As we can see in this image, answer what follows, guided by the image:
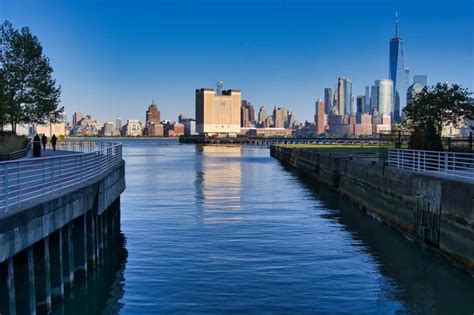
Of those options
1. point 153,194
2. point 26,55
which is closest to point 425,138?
point 153,194

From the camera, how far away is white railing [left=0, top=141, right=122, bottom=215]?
48.9 ft

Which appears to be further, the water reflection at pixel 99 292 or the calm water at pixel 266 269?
the calm water at pixel 266 269

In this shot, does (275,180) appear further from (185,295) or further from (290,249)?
(185,295)

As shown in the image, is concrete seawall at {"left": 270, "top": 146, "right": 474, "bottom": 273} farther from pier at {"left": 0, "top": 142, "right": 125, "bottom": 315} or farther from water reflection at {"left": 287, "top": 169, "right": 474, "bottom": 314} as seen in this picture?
pier at {"left": 0, "top": 142, "right": 125, "bottom": 315}

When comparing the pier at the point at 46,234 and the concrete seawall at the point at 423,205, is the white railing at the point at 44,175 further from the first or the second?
the concrete seawall at the point at 423,205

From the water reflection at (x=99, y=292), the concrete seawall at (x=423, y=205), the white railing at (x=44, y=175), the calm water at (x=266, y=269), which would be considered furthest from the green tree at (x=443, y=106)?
the water reflection at (x=99, y=292)

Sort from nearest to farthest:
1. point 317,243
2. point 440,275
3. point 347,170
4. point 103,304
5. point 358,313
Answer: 1. point 358,313
2. point 103,304
3. point 440,275
4. point 317,243
5. point 347,170

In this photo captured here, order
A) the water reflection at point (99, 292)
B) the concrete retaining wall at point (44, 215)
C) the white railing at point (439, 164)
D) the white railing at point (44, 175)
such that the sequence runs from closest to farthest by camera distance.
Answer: the concrete retaining wall at point (44, 215)
the white railing at point (44, 175)
the water reflection at point (99, 292)
the white railing at point (439, 164)

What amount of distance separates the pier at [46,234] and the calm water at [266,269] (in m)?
1.05

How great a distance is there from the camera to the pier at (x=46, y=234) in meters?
14.0

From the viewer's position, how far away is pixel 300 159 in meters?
92.4

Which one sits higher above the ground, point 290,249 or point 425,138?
point 425,138

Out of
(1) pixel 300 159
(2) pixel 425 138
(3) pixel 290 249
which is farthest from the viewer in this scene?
(1) pixel 300 159

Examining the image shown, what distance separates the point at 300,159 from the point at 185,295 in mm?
73674
